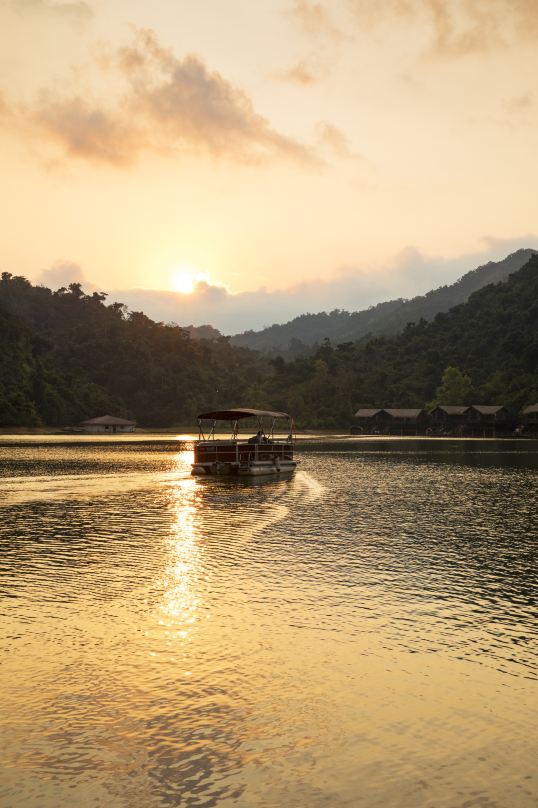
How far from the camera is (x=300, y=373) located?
197 meters

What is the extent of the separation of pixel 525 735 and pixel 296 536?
661 inches

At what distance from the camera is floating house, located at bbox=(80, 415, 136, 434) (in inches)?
6329

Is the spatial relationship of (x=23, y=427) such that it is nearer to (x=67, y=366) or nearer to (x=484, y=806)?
(x=67, y=366)

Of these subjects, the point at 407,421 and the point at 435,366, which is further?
the point at 435,366

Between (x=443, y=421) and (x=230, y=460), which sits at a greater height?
(x=443, y=421)

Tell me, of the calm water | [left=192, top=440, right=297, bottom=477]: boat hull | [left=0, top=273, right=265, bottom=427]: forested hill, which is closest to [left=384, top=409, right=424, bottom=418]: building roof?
[left=0, top=273, right=265, bottom=427]: forested hill

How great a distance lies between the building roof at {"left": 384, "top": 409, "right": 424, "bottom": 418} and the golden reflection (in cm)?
12237

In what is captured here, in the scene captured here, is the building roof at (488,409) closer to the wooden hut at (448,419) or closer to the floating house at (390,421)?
the wooden hut at (448,419)

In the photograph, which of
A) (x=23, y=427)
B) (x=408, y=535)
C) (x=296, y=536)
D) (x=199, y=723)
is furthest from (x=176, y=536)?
(x=23, y=427)

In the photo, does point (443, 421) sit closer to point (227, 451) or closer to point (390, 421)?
point (390, 421)

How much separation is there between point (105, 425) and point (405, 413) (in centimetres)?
6735

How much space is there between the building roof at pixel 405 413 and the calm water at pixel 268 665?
12450cm

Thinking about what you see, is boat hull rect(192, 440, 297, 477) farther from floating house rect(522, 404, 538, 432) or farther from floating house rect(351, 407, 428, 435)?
floating house rect(351, 407, 428, 435)

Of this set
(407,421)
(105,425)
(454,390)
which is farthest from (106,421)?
(454,390)
